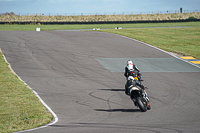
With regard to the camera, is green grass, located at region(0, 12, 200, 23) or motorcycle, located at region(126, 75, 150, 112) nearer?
motorcycle, located at region(126, 75, 150, 112)

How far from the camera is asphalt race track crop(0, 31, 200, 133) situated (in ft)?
29.6

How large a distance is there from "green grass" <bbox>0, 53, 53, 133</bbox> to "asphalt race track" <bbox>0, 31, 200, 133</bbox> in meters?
0.56

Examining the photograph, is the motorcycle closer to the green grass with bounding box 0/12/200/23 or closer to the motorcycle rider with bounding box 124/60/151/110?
the motorcycle rider with bounding box 124/60/151/110

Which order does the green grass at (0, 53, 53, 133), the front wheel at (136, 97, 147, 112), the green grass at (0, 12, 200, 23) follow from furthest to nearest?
the green grass at (0, 12, 200, 23), the front wheel at (136, 97, 147, 112), the green grass at (0, 53, 53, 133)

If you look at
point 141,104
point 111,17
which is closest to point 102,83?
point 141,104

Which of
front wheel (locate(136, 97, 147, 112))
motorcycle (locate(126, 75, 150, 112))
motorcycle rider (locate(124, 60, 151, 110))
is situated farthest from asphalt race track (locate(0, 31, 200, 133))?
motorcycle rider (locate(124, 60, 151, 110))

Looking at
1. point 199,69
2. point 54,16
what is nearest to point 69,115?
point 199,69

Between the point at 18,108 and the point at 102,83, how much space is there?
5.69 metres

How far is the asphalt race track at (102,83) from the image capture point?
9.02 meters

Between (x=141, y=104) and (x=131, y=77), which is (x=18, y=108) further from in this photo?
(x=141, y=104)

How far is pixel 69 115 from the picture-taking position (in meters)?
10.1

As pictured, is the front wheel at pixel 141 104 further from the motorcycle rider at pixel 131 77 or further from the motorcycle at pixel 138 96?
the motorcycle rider at pixel 131 77

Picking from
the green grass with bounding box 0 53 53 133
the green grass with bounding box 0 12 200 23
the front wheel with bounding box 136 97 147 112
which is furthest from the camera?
the green grass with bounding box 0 12 200 23

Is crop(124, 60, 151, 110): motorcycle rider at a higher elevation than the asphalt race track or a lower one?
higher
